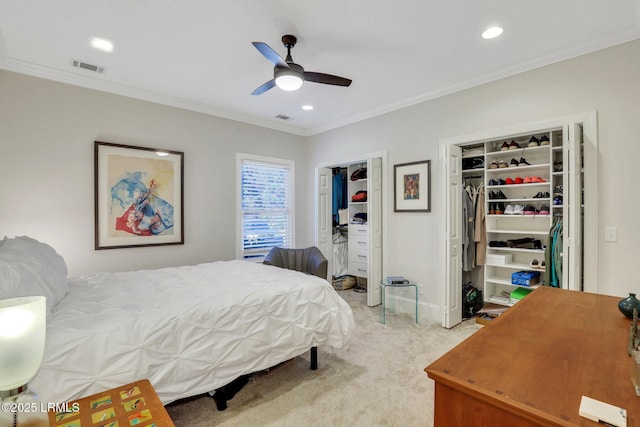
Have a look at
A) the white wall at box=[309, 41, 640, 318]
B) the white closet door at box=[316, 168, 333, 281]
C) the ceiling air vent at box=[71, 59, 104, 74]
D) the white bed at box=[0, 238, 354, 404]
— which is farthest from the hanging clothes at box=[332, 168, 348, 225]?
the ceiling air vent at box=[71, 59, 104, 74]

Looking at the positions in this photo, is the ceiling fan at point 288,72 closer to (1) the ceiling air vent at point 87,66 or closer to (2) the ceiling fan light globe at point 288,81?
(2) the ceiling fan light globe at point 288,81

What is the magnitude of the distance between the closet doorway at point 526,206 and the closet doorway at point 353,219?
Result: 0.98 metres

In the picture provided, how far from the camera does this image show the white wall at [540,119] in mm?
2453

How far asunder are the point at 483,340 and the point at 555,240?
8.57 feet

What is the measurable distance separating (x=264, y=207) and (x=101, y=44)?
274cm

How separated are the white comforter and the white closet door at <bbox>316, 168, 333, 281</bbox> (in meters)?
2.40

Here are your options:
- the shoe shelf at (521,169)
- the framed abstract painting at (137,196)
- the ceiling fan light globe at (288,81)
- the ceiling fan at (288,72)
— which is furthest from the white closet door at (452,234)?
the framed abstract painting at (137,196)

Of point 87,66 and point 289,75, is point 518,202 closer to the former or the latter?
point 289,75

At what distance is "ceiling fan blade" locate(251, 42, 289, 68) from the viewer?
82.8 inches

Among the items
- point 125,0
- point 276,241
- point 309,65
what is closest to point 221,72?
point 309,65

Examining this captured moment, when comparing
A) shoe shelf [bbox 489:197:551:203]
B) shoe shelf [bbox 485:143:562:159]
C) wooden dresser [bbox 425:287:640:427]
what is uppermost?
shoe shelf [bbox 485:143:562:159]

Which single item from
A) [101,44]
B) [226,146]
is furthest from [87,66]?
[226,146]

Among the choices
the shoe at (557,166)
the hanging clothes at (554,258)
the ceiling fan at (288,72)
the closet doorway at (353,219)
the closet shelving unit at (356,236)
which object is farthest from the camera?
the closet shelving unit at (356,236)

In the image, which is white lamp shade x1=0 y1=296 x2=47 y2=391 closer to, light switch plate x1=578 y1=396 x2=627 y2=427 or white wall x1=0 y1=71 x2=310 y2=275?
light switch plate x1=578 y1=396 x2=627 y2=427
